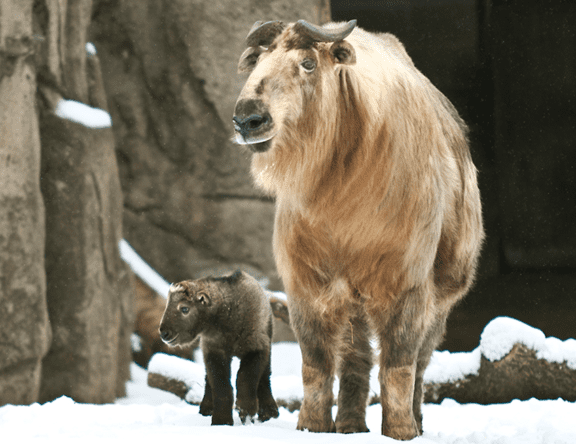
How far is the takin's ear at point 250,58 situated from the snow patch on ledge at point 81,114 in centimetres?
296

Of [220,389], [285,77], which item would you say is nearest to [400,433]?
[220,389]

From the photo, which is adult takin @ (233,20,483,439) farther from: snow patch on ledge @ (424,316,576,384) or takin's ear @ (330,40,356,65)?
snow patch on ledge @ (424,316,576,384)

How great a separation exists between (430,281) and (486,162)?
4.78 metres

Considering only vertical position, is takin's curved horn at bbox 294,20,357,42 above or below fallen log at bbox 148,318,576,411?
above

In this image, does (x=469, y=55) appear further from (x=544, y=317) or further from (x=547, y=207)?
(x=544, y=317)

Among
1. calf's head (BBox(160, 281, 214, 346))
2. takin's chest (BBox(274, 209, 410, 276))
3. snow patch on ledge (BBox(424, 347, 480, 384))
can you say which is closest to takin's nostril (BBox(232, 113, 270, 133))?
takin's chest (BBox(274, 209, 410, 276))

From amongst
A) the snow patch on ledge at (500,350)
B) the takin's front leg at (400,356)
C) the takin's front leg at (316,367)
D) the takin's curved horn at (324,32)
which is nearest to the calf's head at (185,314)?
the takin's front leg at (316,367)

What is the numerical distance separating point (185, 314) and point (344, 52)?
1603 millimetres

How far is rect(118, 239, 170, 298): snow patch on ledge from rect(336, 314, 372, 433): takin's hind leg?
11.1 ft

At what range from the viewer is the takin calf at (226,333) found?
12.0ft

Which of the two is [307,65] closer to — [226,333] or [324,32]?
[324,32]

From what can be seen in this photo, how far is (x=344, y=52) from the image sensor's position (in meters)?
2.93

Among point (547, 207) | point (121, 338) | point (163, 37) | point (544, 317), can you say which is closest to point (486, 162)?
point (547, 207)

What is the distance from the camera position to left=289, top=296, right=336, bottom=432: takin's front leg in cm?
334
